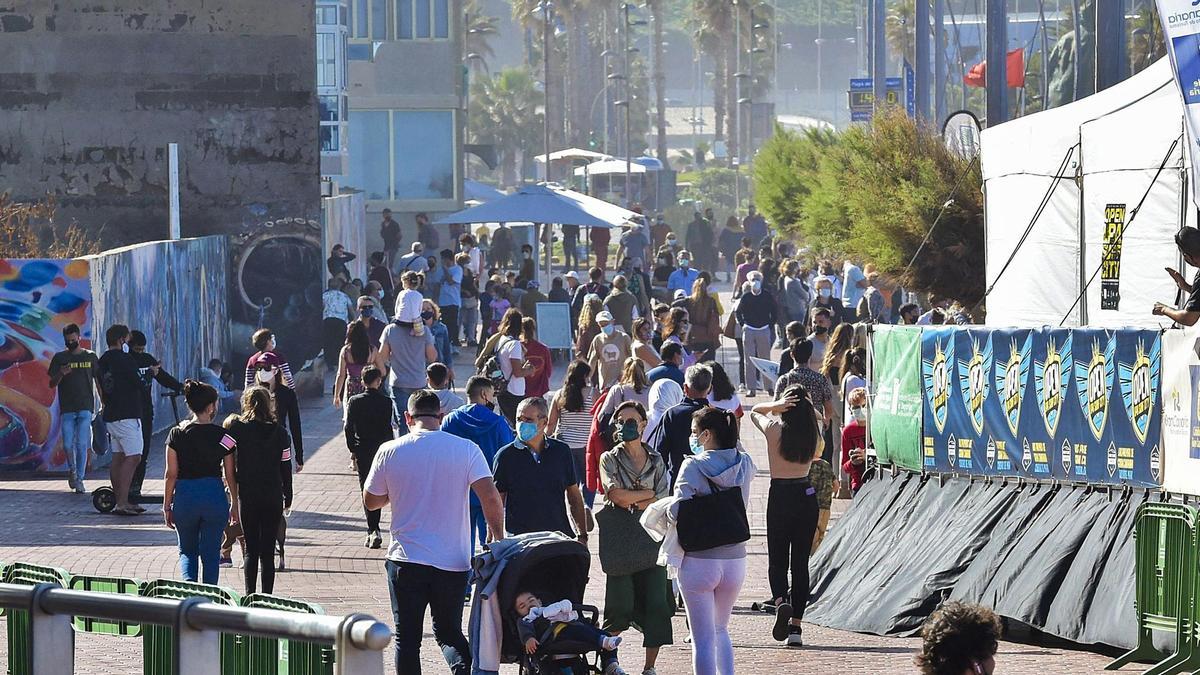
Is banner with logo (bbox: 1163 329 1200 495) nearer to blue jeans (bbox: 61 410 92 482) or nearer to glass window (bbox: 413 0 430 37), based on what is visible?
blue jeans (bbox: 61 410 92 482)

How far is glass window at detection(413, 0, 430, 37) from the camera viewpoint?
2153 inches

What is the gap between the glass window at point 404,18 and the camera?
179ft

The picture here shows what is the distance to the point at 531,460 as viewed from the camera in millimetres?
10875

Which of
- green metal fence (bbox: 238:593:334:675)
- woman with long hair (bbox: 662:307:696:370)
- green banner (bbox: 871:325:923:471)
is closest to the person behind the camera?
green metal fence (bbox: 238:593:334:675)

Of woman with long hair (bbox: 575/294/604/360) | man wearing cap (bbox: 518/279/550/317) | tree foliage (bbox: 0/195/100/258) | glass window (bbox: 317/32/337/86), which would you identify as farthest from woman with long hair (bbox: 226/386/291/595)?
glass window (bbox: 317/32/337/86)

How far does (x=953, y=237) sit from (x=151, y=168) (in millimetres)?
13031

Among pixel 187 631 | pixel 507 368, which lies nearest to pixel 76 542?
pixel 507 368

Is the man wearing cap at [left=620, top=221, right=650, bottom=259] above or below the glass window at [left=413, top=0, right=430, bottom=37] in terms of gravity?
below

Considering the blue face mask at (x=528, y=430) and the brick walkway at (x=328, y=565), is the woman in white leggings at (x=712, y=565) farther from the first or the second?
the blue face mask at (x=528, y=430)

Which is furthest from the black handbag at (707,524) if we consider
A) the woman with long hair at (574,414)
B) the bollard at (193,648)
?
the woman with long hair at (574,414)

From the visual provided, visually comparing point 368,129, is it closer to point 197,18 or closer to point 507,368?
point 197,18

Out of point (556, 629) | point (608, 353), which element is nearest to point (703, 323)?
point (608, 353)

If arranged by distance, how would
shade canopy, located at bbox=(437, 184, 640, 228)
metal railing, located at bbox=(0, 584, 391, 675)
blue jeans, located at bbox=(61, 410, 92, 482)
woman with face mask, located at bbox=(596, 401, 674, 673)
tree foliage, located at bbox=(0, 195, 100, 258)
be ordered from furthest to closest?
shade canopy, located at bbox=(437, 184, 640, 228) < tree foliage, located at bbox=(0, 195, 100, 258) < blue jeans, located at bbox=(61, 410, 92, 482) < woman with face mask, located at bbox=(596, 401, 674, 673) < metal railing, located at bbox=(0, 584, 391, 675)

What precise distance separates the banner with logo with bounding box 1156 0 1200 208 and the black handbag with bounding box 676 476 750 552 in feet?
15.2
